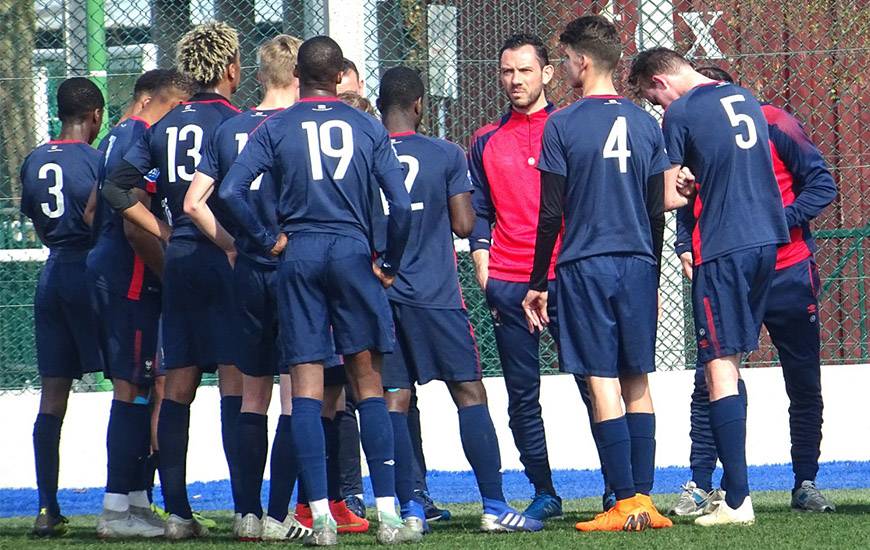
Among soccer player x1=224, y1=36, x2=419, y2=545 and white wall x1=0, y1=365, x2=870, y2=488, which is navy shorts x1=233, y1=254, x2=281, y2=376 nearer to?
soccer player x1=224, y1=36, x2=419, y2=545

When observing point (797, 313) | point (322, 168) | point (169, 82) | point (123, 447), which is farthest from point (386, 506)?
point (169, 82)

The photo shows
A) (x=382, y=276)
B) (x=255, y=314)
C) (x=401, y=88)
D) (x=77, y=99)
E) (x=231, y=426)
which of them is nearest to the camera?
(x=382, y=276)

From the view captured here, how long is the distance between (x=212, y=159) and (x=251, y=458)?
1.27 m

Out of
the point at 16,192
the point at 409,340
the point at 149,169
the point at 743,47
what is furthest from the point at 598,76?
the point at 16,192

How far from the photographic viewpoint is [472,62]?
9477 mm

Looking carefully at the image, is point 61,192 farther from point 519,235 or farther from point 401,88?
point 519,235

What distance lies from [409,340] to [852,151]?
4273 mm

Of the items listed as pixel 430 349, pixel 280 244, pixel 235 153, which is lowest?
pixel 430 349

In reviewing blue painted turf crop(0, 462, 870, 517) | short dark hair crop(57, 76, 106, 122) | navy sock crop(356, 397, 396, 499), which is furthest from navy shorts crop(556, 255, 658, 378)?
short dark hair crop(57, 76, 106, 122)

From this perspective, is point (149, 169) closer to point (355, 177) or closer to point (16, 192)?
point (355, 177)

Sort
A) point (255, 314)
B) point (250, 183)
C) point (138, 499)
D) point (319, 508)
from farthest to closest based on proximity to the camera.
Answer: point (138, 499) → point (255, 314) → point (250, 183) → point (319, 508)

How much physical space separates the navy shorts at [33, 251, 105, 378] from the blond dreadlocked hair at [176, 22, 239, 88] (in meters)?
1.23

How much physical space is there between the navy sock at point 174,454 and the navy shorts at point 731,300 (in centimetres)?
230

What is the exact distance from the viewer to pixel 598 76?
250 inches
